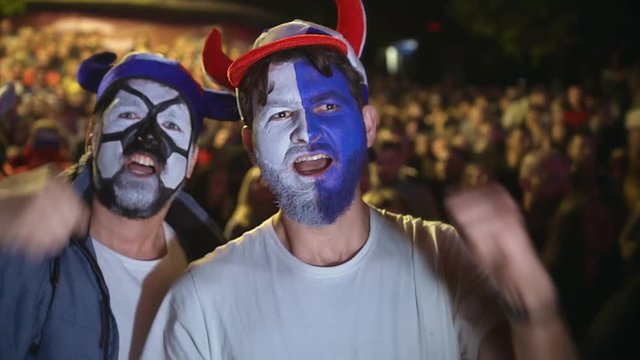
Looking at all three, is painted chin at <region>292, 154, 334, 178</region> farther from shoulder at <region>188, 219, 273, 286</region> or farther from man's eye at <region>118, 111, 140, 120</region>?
man's eye at <region>118, 111, 140, 120</region>

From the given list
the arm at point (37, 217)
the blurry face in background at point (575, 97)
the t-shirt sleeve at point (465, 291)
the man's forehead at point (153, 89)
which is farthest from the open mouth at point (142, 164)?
the blurry face in background at point (575, 97)

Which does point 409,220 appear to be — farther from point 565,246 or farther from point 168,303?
point 565,246

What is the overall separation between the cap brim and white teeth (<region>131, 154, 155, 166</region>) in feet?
2.49

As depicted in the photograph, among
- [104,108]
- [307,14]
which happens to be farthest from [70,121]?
[307,14]

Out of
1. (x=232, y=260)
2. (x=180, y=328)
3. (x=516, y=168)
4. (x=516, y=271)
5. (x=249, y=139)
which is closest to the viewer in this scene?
(x=516, y=271)

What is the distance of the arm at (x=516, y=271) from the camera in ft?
6.38

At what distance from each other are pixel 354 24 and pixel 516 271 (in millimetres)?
1192

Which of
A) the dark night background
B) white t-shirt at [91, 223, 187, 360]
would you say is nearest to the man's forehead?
white t-shirt at [91, 223, 187, 360]

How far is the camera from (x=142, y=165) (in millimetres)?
3045

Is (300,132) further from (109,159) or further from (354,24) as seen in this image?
(109,159)

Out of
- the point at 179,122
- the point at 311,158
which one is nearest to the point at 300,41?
the point at 311,158

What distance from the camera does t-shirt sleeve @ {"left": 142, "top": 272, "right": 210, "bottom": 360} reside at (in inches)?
86.1

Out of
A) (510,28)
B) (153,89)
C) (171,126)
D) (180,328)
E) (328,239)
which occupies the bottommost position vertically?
(180,328)

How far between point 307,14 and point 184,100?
25.3 metres
